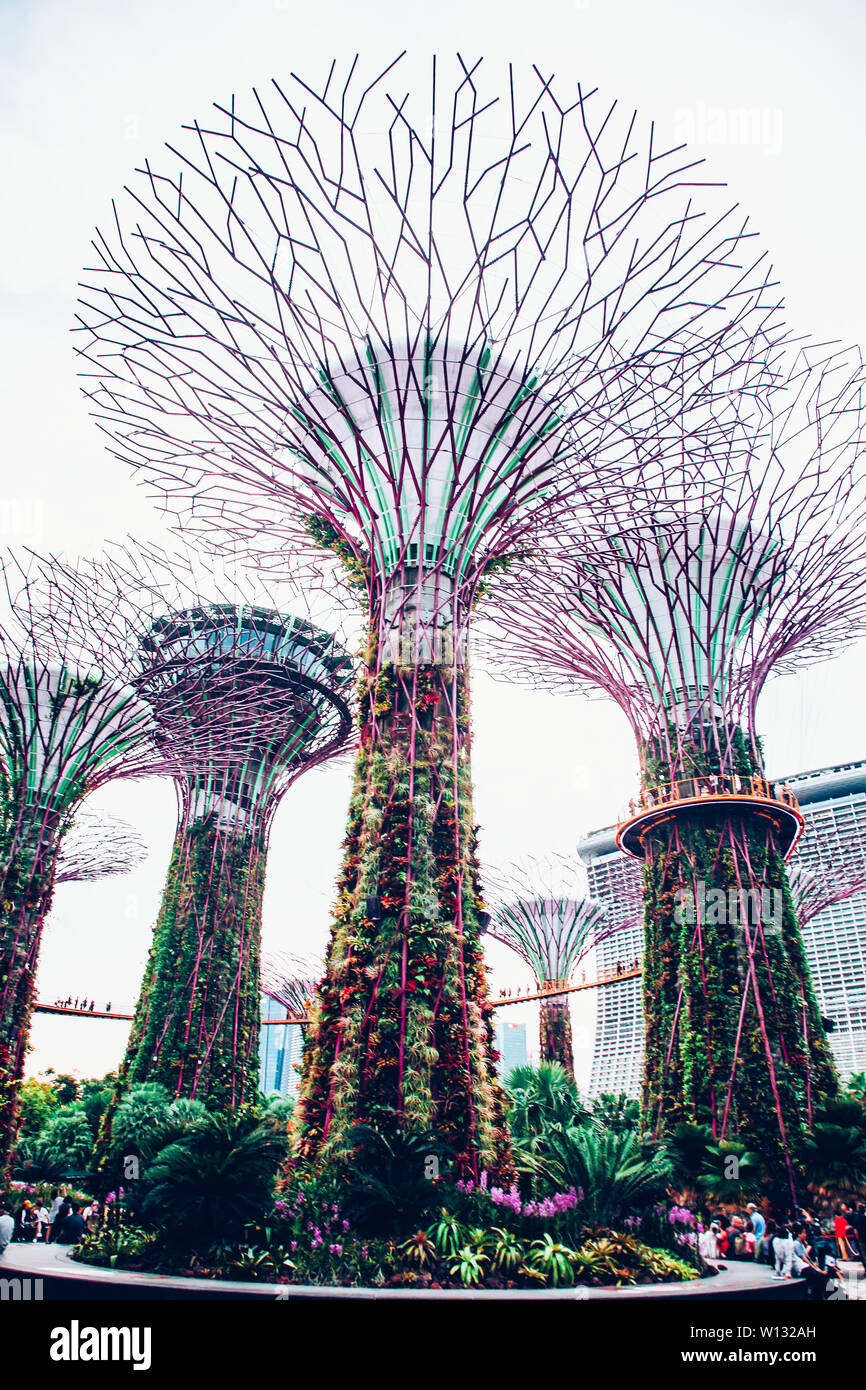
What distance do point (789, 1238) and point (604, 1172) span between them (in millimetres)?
2681

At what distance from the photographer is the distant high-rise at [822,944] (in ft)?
157

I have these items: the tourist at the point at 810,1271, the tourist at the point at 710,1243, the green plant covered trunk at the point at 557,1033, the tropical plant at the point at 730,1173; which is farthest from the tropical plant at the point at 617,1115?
the green plant covered trunk at the point at 557,1033

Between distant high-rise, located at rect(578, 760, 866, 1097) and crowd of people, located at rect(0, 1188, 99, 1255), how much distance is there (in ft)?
82.4

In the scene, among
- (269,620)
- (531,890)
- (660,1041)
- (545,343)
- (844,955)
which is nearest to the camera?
(545,343)

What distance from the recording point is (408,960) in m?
12.4

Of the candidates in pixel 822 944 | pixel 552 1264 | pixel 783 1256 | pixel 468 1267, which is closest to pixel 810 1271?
pixel 783 1256

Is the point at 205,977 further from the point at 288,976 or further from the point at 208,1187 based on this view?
the point at 288,976

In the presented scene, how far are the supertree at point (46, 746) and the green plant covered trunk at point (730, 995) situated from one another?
1445cm

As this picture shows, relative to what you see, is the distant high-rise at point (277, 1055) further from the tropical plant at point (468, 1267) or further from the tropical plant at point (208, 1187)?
the tropical plant at point (468, 1267)

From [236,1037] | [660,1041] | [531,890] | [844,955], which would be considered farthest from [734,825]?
[844,955]
